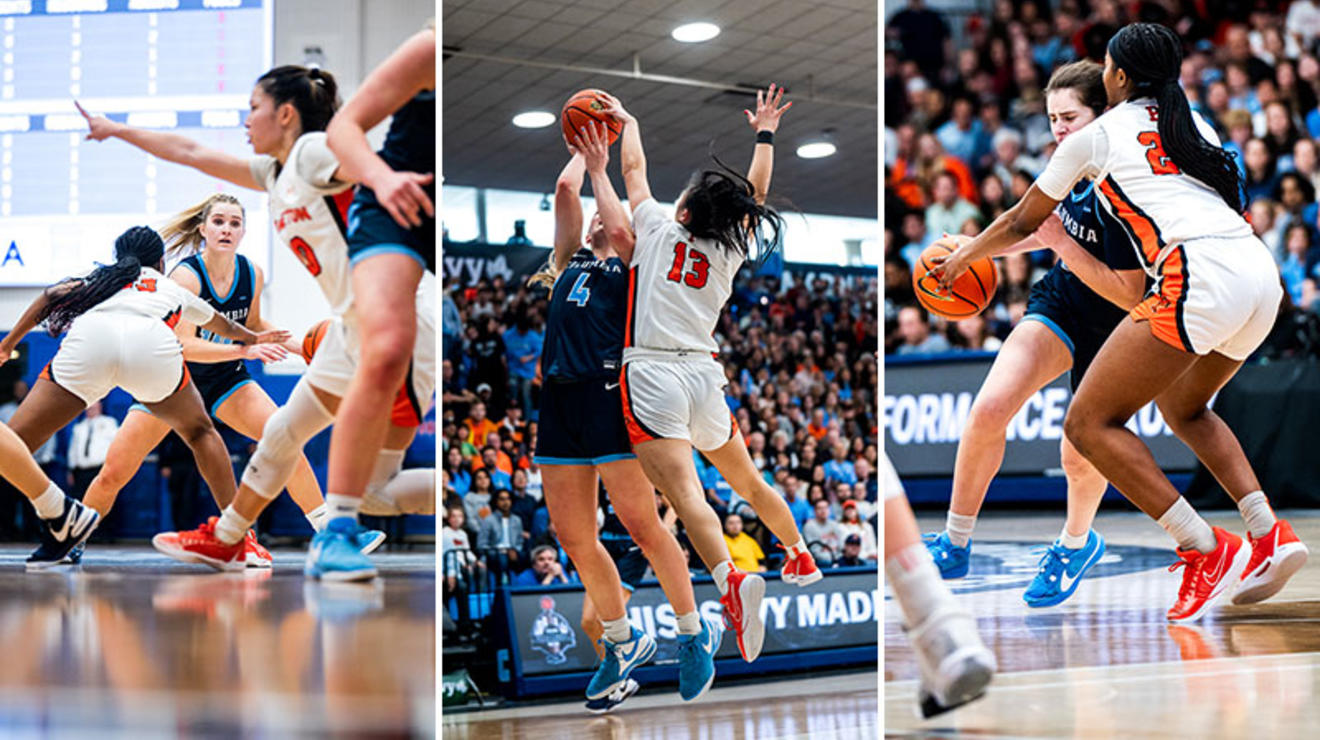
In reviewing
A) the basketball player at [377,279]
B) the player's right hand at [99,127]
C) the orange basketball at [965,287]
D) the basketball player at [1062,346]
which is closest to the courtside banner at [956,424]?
the basketball player at [1062,346]

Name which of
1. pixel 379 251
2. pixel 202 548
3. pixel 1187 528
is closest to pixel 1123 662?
pixel 1187 528

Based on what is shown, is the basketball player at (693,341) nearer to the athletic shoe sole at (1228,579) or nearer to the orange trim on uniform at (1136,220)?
the orange trim on uniform at (1136,220)

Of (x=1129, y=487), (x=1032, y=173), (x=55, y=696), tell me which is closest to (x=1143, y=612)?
(x=1129, y=487)

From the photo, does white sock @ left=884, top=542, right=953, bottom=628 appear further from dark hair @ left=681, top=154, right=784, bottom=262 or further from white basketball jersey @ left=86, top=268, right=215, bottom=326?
white basketball jersey @ left=86, top=268, right=215, bottom=326

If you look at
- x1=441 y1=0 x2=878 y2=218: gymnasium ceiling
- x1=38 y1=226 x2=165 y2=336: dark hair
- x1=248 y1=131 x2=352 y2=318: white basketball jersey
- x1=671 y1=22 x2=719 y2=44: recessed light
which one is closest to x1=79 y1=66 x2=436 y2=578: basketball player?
x1=248 y1=131 x2=352 y2=318: white basketball jersey

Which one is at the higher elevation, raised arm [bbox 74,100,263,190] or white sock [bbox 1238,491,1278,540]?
raised arm [bbox 74,100,263,190]

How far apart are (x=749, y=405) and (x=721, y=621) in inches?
28.2

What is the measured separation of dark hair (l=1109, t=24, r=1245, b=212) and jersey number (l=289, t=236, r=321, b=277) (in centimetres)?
181

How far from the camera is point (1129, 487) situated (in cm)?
269

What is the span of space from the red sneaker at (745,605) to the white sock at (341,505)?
83 cm

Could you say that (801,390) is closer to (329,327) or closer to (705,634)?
(705,634)

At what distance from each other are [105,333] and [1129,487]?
237 cm

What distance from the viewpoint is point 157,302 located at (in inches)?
103

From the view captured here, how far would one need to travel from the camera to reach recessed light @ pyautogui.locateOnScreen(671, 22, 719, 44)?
295cm
